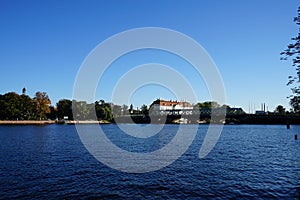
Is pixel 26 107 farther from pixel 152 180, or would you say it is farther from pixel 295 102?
pixel 295 102

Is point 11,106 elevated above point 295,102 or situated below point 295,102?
above

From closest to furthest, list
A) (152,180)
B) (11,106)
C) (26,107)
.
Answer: (152,180) < (11,106) < (26,107)

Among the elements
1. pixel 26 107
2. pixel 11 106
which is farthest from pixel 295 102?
pixel 26 107

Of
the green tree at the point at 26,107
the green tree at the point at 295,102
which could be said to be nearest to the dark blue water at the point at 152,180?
the green tree at the point at 295,102

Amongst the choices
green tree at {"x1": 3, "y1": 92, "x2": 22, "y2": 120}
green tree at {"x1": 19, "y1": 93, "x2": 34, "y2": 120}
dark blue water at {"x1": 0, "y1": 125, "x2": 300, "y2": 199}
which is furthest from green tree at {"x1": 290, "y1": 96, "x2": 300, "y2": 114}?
green tree at {"x1": 19, "y1": 93, "x2": 34, "y2": 120}

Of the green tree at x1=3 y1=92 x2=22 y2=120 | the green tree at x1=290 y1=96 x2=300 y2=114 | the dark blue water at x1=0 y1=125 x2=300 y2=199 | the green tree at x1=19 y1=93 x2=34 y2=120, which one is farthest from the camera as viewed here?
the green tree at x1=19 y1=93 x2=34 y2=120

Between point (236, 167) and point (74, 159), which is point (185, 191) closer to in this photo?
point (236, 167)

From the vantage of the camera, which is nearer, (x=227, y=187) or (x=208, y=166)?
(x=227, y=187)

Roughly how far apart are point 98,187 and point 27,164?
13.9 m

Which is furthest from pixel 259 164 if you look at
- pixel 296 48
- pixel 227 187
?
pixel 296 48

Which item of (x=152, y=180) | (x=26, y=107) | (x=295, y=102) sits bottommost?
(x=152, y=180)

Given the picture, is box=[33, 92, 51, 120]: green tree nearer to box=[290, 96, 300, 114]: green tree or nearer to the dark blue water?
the dark blue water

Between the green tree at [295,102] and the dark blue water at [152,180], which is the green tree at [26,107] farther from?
the green tree at [295,102]

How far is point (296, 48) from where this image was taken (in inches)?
936
